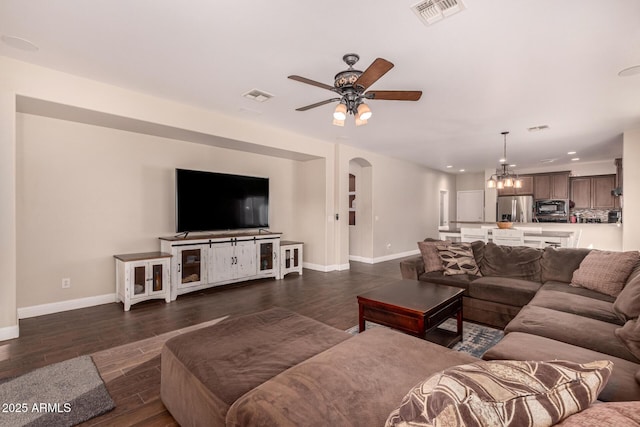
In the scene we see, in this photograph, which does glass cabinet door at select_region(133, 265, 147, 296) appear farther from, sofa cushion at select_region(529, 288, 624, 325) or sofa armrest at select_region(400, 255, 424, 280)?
sofa cushion at select_region(529, 288, 624, 325)

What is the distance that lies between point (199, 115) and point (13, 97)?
1.83m

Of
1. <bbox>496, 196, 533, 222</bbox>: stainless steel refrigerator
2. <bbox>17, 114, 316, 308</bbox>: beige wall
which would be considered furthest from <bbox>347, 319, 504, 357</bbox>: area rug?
<bbox>496, 196, 533, 222</bbox>: stainless steel refrigerator

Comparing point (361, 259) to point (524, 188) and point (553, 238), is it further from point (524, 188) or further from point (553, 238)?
point (524, 188)

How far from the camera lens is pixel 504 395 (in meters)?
0.73

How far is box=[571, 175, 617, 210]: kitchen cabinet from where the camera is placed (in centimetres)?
804

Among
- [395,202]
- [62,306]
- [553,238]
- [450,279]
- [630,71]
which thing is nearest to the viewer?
[630,71]

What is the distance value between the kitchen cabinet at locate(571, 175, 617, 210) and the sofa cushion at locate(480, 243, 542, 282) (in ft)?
21.6

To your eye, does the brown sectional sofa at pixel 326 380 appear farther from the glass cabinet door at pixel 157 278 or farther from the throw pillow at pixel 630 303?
the glass cabinet door at pixel 157 278

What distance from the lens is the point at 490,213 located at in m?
9.70

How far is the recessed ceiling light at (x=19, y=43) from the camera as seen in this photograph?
2.53 meters

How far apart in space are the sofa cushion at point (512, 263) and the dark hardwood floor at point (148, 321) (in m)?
1.82

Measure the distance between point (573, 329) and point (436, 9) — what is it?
2.38m

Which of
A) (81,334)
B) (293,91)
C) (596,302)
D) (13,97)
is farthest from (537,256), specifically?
(13,97)

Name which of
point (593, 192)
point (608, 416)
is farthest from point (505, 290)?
point (593, 192)
